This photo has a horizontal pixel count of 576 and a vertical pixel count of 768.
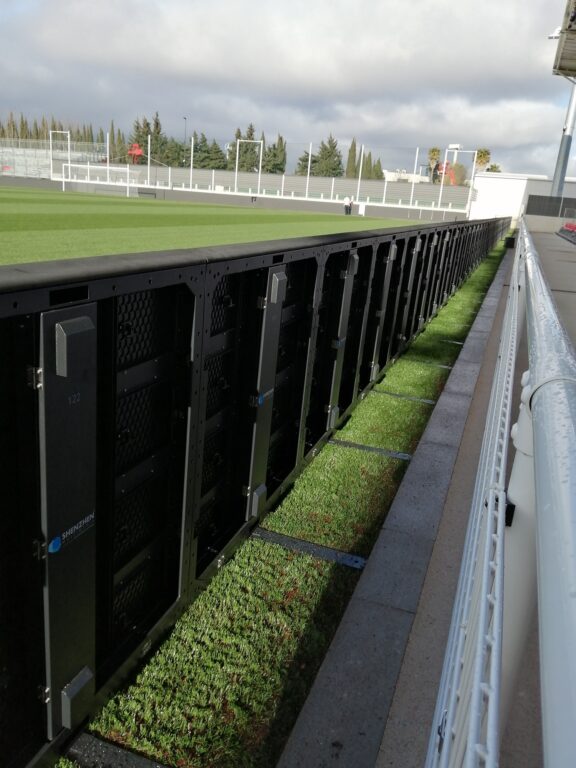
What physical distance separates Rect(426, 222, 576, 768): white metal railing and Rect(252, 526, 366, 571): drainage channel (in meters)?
1.82

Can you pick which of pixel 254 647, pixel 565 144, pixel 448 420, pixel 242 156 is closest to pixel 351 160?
pixel 242 156

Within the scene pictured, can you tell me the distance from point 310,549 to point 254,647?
0.95 meters

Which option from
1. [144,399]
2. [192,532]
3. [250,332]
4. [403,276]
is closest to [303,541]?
[192,532]

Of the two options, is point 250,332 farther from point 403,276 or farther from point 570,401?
point 403,276

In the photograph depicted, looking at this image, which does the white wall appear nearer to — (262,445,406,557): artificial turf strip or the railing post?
(262,445,406,557): artificial turf strip

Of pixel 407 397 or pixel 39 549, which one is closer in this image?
pixel 39 549

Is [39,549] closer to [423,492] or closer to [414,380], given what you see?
[423,492]

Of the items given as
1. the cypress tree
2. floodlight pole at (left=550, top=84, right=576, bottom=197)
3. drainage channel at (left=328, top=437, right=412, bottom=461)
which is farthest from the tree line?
drainage channel at (left=328, top=437, right=412, bottom=461)

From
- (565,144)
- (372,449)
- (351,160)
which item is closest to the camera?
(372,449)

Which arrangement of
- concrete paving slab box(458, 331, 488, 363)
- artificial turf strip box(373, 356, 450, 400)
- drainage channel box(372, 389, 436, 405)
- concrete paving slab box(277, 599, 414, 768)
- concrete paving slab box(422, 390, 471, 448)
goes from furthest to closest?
concrete paving slab box(458, 331, 488, 363) < artificial turf strip box(373, 356, 450, 400) < drainage channel box(372, 389, 436, 405) < concrete paving slab box(422, 390, 471, 448) < concrete paving slab box(277, 599, 414, 768)

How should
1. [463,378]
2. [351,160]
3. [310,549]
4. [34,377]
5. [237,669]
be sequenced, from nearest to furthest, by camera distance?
[34,377] < [237,669] < [310,549] < [463,378] < [351,160]

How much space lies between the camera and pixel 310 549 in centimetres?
391

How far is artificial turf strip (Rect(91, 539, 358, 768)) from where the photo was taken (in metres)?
2.52

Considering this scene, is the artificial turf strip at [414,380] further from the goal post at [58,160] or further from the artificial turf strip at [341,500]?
the goal post at [58,160]
